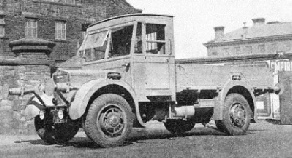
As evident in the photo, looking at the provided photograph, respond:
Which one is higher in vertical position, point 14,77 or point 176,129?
point 14,77

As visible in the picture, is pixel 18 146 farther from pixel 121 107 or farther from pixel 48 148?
pixel 121 107

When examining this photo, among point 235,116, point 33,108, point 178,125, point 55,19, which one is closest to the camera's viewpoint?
point 33,108

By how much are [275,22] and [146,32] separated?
61.7 m

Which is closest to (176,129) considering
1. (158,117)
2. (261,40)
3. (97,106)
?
(158,117)

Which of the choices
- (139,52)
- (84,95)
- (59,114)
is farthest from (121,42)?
(59,114)

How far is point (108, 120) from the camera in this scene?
8.64 m

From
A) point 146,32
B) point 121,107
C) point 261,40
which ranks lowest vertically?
point 121,107

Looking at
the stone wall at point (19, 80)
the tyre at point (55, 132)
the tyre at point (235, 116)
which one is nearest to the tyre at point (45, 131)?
the tyre at point (55, 132)

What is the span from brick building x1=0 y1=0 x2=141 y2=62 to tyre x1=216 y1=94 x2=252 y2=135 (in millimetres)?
21917

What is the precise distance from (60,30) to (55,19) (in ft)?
2.90

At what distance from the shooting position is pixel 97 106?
851 centimetres

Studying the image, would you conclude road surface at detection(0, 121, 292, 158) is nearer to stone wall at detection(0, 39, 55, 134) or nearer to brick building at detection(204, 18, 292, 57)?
stone wall at detection(0, 39, 55, 134)

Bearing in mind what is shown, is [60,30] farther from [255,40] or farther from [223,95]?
[255,40]

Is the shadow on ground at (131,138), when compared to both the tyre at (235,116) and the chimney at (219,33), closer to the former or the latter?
the tyre at (235,116)
